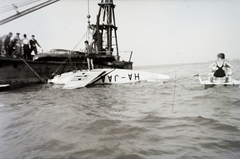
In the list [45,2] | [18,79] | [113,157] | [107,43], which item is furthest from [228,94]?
[107,43]

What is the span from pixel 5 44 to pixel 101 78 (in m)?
7.37

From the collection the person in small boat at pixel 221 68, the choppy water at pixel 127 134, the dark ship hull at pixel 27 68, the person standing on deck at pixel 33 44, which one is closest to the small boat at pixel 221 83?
the person in small boat at pixel 221 68

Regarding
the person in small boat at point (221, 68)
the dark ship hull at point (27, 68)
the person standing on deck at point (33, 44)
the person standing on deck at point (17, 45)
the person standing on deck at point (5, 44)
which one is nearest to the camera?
the person in small boat at point (221, 68)

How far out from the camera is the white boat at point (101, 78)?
11664 millimetres

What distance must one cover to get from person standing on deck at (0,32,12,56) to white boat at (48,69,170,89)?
12.6 feet

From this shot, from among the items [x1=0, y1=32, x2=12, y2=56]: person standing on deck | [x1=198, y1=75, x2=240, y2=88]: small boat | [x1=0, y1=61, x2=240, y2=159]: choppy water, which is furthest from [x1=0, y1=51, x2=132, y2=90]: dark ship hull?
[x1=0, y1=61, x2=240, y2=159]: choppy water

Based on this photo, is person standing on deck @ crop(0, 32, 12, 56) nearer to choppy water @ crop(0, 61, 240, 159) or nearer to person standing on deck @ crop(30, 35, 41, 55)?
person standing on deck @ crop(30, 35, 41, 55)

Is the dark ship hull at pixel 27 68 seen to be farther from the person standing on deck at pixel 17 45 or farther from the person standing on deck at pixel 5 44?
the person standing on deck at pixel 5 44

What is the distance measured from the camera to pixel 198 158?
2.43m

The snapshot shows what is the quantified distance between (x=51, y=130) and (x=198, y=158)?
2638mm

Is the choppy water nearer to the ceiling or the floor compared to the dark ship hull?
nearer to the floor

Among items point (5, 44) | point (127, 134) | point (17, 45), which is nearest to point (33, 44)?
point (17, 45)

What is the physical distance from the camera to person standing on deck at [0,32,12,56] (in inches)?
523

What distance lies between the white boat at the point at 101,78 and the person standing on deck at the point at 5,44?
3.83 m
